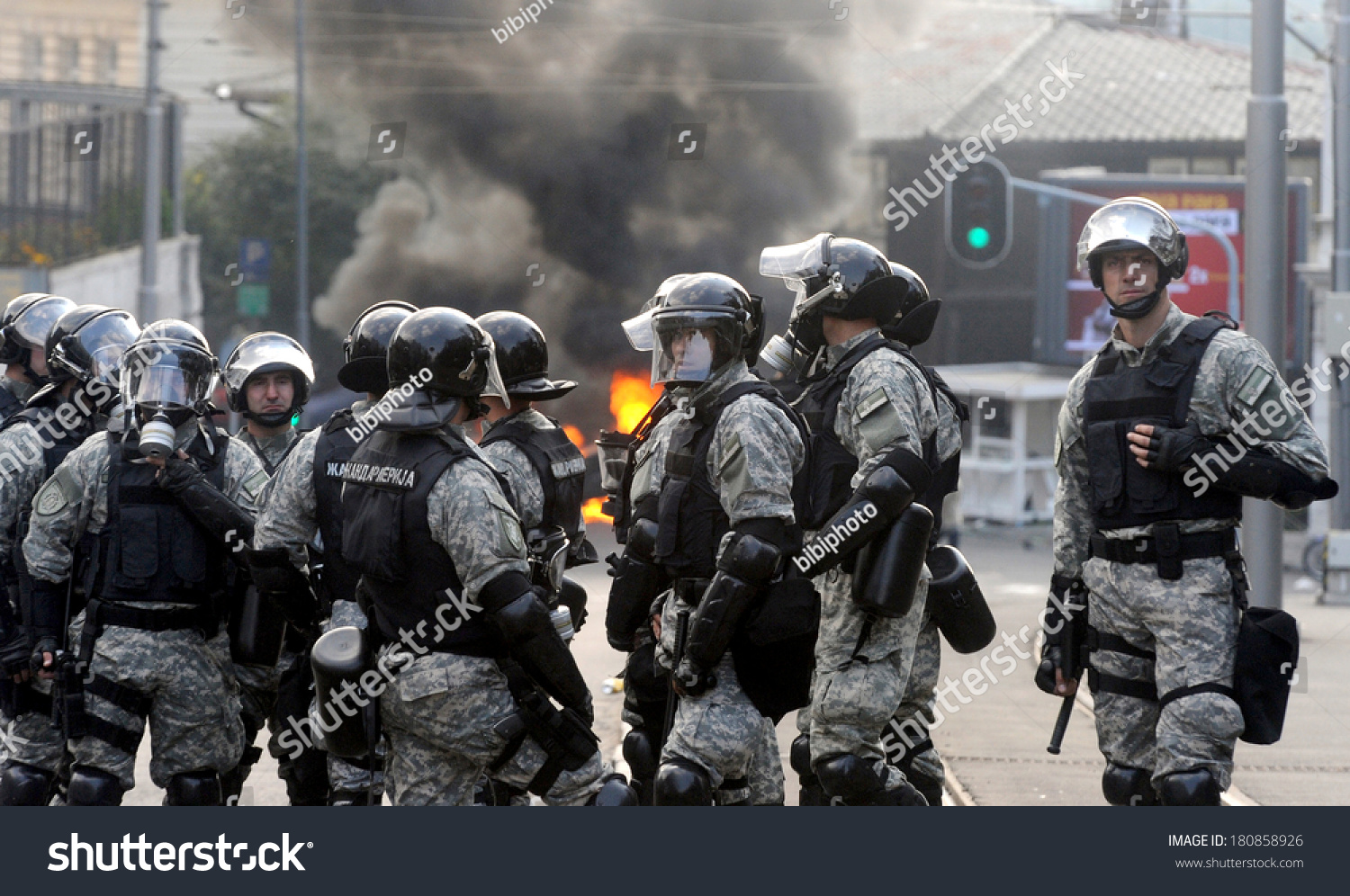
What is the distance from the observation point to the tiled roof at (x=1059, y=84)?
92.4ft

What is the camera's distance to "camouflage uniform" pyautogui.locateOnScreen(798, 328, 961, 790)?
454 cm

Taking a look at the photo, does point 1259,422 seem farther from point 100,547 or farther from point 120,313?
point 120,313

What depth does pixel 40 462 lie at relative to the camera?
511 centimetres

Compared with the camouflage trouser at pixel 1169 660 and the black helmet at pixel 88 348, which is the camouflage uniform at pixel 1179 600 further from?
the black helmet at pixel 88 348

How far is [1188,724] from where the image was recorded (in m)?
4.26

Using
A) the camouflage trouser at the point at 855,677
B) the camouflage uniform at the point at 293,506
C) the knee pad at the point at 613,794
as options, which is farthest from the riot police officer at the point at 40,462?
the camouflage trouser at the point at 855,677

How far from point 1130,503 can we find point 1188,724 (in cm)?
64

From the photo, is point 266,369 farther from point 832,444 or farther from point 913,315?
point 913,315

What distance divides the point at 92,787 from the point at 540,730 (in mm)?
1506

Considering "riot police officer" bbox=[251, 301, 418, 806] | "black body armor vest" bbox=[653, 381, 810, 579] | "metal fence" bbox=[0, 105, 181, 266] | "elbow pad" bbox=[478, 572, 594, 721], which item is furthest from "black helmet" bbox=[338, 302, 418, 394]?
"metal fence" bbox=[0, 105, 181, 266]

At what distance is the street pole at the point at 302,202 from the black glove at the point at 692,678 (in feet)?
70.2
